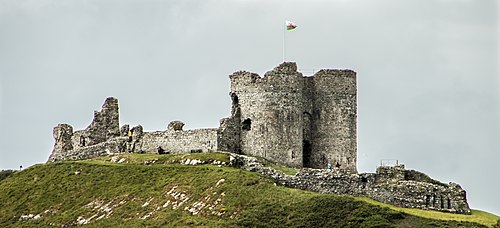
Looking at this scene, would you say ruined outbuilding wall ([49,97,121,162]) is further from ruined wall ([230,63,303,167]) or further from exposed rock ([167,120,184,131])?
ruined wall ([230,63,303,167])

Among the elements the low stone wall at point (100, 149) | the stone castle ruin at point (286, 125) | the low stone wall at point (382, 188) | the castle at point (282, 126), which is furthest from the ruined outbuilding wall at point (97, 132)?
the low stone wall at point (382, 188)

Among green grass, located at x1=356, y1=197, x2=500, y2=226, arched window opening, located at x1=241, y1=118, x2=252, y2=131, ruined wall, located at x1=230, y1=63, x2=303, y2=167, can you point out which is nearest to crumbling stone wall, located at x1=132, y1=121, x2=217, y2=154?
arched window opening, located at x1=241, y1=118, x2=252, y2=131

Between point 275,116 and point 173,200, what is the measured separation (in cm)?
1239

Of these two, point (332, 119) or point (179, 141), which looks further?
point (179, 141)

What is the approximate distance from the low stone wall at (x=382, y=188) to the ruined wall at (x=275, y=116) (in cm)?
591

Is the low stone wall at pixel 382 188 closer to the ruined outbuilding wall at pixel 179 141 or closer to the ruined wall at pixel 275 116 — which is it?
the ruined wall at pixel 275 116

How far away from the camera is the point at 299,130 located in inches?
3081

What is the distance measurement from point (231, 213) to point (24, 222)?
1720cm

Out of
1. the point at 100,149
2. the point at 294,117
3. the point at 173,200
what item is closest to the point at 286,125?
the point at 294,117

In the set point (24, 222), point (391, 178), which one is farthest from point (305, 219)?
point (24, 222)

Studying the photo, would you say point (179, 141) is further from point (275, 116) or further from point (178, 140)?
point (275, 116)

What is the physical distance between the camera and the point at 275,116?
3061 inches

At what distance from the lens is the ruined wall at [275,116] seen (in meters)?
77.5

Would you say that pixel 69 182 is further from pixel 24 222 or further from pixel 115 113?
pixel 115 113
